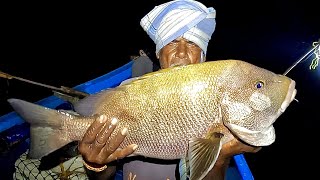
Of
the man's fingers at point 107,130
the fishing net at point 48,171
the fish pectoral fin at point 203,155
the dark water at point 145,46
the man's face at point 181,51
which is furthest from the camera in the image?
the dark water at point 145,46

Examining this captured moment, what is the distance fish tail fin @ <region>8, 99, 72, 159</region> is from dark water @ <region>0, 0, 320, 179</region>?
2306 millimetres

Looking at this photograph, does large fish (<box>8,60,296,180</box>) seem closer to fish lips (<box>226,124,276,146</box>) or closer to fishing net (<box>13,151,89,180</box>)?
fish lips (<box>226,124,276,146</box>)

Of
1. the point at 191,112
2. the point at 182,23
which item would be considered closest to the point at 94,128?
the point at 191,112

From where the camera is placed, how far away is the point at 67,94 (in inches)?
121

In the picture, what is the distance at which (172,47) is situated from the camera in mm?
2861

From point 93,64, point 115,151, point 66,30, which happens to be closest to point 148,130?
point 115,151

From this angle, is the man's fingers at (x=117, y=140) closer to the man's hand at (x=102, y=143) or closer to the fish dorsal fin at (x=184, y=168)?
the man's hand at (x=102, y=143)

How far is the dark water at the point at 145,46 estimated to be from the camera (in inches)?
336

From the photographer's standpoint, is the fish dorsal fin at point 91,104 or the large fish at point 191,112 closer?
the large fish at point 191,112

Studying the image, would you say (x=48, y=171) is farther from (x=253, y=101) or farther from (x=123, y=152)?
(x=253, y=101)

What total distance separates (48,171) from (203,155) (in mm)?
2071

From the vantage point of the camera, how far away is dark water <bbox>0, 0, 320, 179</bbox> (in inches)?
336

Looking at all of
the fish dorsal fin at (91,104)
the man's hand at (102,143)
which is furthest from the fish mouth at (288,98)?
the fish dorsal fin at (91,104)

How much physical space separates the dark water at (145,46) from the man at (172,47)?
6.21 ft
